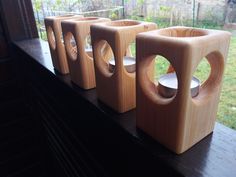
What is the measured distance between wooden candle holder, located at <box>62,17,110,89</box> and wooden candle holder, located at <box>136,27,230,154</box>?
26 centimetres

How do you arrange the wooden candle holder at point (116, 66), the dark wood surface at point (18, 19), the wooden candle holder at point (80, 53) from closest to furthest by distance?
the wooden candle holder at point (116, 66) → the wooden candle holder at point (80, 53) → the dark wood surface at point (18, 19)

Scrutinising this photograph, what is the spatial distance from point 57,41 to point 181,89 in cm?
56

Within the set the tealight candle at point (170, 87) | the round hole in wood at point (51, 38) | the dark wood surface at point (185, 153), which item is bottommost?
the dark wood surface at point (185, 153)

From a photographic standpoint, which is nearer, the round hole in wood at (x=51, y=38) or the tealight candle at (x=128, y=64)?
the tealight candle at (x=128, y=64)

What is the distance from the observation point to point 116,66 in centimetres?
51

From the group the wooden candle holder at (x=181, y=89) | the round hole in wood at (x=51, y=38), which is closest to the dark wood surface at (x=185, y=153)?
the wooden candle holder at (x=181, y=89)

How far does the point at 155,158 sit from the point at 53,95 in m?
0.75

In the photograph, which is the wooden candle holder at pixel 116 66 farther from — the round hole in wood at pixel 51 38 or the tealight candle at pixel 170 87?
the round hole in wood at pixel 51 38

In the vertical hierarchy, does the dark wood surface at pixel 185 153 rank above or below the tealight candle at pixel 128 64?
below

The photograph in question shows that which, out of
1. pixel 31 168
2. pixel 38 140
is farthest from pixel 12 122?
pixel 31 168

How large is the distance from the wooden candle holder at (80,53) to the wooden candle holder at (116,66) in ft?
0.26

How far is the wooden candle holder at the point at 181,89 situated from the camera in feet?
1.11

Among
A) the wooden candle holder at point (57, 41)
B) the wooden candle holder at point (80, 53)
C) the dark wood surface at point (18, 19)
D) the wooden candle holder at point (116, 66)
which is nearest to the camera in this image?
the wooden candle holder at point (116, 66)

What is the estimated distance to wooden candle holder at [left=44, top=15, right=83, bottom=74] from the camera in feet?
2.50
